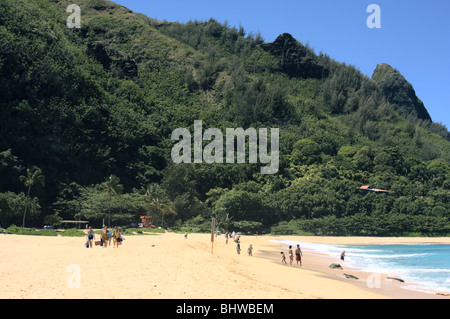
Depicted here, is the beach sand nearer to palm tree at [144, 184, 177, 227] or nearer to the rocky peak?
palm tree at [144, 184, 177, 227]

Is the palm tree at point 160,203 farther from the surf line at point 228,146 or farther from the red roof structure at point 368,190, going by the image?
the red roof structure at point 368,190

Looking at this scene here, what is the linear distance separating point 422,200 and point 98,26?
12122cm

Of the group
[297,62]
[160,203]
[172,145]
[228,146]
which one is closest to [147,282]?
[160,203]

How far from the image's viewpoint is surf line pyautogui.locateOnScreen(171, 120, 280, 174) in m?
89.2

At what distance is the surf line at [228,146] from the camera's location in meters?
89.2

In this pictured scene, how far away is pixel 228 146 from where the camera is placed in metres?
97.0

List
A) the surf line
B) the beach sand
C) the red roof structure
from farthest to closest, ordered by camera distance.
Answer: the surf line, the red roof structure, the beach sand

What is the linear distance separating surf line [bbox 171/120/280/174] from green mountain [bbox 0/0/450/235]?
250 centimetres

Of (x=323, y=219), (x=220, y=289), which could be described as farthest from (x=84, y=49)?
(x=220, y=289)

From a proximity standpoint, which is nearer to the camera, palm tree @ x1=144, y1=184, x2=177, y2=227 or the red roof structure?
palm tree @ x1=144, y1=184, x2=177, y2=227

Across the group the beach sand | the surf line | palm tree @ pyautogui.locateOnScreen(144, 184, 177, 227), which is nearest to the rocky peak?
the surf line

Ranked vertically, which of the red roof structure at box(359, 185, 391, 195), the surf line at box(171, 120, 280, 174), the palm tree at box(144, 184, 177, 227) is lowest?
the palm tree at box(144, 184, 177, 227)
